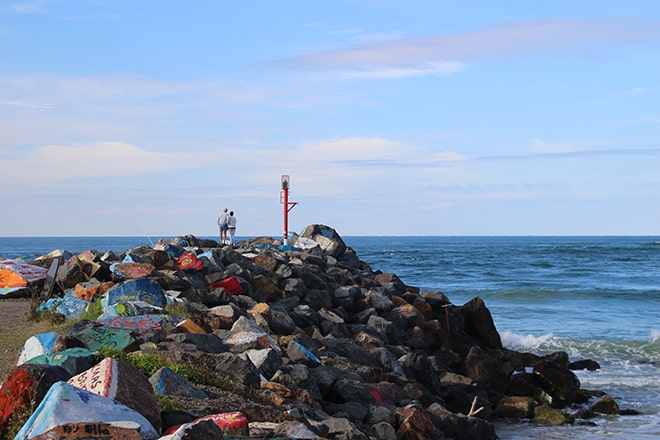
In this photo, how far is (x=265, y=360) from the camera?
8.62 m

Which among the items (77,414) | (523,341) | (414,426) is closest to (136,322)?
(414,426)

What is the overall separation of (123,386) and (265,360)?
109 inches

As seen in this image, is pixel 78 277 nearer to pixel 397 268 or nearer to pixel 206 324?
pixel 206 324

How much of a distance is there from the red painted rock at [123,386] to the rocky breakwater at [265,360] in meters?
0.01

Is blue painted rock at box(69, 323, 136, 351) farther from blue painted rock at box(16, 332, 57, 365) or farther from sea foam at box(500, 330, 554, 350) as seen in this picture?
sea foam at box(500, 330, 554, 350)

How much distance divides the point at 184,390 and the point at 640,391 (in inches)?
488

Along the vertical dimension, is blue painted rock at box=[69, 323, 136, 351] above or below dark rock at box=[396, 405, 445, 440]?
above

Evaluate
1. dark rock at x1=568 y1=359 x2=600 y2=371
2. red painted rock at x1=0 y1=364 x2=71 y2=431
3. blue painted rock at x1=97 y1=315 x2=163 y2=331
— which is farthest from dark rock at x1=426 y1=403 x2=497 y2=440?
dark rock at x1=568 y1=359 x2=600 y2=371

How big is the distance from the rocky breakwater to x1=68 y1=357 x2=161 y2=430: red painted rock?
1cm

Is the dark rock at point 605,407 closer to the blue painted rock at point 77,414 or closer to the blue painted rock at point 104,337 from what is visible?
the blue painted rock at point 104,337

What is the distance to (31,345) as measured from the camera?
7785 mm

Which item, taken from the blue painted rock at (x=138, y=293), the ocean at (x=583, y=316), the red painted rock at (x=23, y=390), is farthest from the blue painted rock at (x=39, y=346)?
the ocean at (x=583, y=316)

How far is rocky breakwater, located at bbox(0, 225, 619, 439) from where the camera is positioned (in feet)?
19.6

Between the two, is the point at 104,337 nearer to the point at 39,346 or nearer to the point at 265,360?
the point at 39,346
